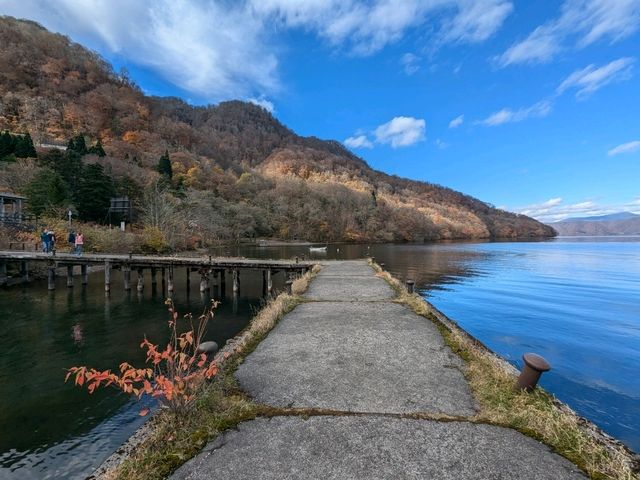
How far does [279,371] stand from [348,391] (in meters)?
1.27

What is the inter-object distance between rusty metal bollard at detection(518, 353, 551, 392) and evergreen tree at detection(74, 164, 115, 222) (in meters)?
43.9

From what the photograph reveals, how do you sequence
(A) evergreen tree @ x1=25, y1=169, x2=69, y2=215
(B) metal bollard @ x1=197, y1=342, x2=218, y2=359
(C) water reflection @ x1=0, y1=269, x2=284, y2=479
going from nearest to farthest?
(B) metal bollard @ x1=197, y1=342, x2=218, y2=359 < (C) water reflection @ x1=0, y1=269, x2=284, y2=479 < (A) evergreen tree @ x1=25, y1=169, x2=69, y2=215

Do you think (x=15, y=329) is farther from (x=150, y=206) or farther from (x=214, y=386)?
(x=150, y=206)

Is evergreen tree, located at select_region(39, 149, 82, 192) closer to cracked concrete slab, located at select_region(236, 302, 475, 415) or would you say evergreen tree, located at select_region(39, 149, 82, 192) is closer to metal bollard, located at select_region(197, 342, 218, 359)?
cracked concrete slab, located at select_region(236, 302, 475, 415)

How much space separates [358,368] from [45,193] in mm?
40946

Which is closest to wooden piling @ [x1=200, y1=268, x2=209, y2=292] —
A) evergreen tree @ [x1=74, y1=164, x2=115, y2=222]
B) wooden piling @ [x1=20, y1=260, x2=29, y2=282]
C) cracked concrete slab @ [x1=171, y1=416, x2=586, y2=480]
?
wooden piling @ [x1=20, y1=260, x2=29, y2=282]

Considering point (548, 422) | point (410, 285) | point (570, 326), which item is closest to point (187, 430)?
point (548, 422)

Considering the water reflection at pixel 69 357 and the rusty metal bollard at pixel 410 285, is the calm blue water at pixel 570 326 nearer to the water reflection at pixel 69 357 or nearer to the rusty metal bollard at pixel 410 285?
the rusty metal bollard at pixel 410 285

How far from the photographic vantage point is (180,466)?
310cm

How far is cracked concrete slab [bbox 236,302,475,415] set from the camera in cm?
435

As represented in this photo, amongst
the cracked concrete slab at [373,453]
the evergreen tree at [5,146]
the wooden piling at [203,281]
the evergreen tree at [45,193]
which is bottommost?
the wooden piling at [203,281]

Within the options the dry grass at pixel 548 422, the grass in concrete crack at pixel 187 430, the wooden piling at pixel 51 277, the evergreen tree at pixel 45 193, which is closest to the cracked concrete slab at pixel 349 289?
the dry grass at pixel 548 422

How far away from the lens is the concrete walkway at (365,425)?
3033 millimetres

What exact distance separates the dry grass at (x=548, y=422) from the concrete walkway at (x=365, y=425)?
16 cm
